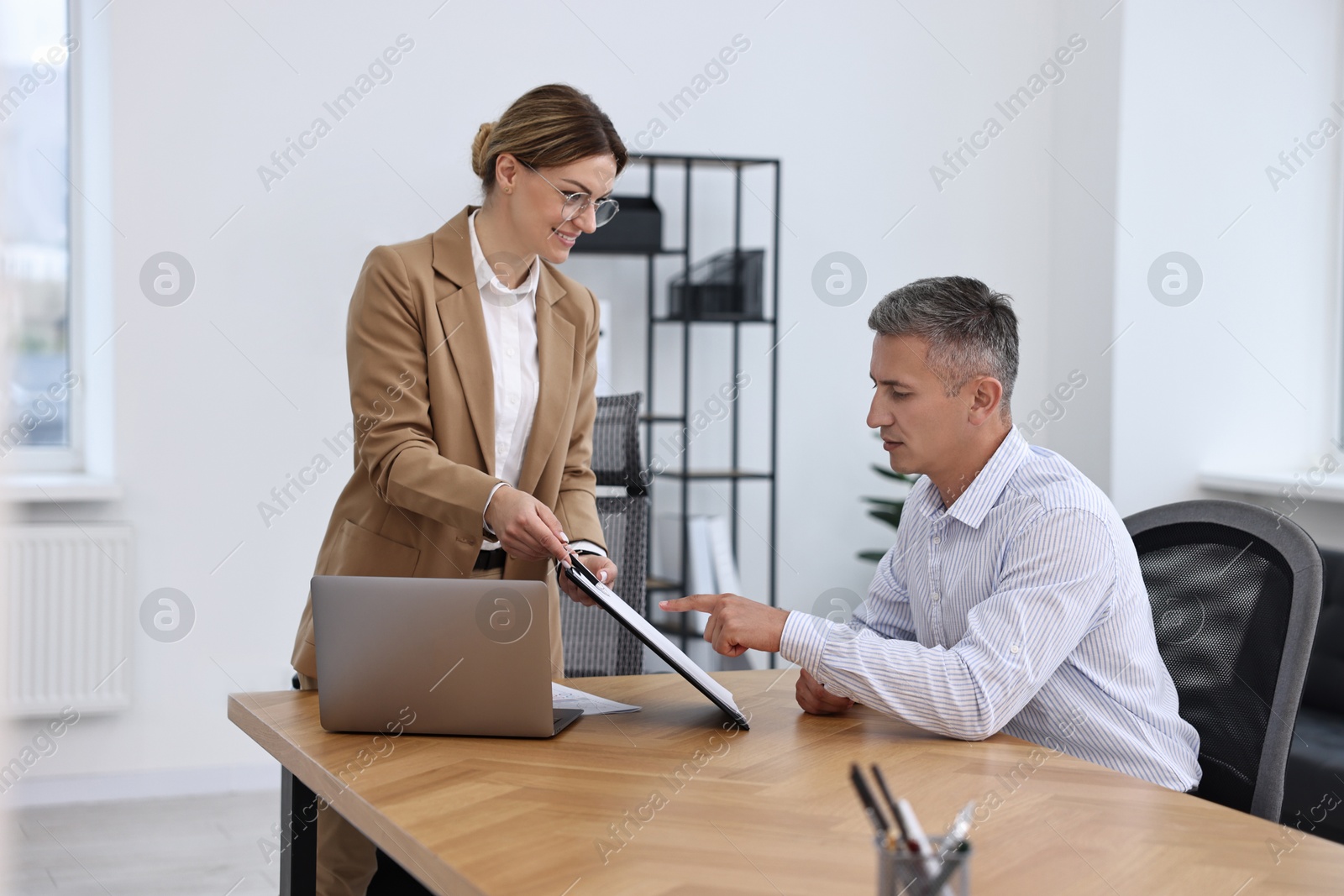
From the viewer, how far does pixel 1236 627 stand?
1.51m

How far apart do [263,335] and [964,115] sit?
8.38 ft

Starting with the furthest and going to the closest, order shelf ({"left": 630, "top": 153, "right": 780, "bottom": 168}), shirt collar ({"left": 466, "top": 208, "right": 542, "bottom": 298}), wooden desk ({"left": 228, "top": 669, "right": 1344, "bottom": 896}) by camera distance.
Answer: shelf ({"left": 630, "top": 153, "right": 780, "bottom": 168}) < shirt collar ({"left": 466, "top": 208, "right": 542, "bottom": 298}) < wooden desk ({"left": 228, "top": 669, "right": 1344, "bottom": 896})

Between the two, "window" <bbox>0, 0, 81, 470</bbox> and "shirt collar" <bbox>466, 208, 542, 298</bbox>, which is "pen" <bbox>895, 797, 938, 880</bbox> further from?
"window" <bbox>0, 0, 81, 470</bbox>

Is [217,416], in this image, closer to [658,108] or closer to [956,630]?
[658,108]

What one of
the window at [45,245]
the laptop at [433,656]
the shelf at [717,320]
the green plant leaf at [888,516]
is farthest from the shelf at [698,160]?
the laptop at [433,656]

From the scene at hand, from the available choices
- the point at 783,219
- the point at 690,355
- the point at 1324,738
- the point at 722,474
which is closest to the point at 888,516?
the point at 722,474

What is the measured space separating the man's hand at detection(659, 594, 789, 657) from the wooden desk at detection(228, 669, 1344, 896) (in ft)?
0.35

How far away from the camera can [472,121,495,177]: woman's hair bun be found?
1844 mm

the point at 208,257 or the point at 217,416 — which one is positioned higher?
the point at 208,257

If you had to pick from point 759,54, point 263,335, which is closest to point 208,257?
point 263,335

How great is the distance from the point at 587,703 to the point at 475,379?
0.50 m

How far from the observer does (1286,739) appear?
4.61ft

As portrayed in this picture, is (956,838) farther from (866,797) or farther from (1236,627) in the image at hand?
(1236,627)

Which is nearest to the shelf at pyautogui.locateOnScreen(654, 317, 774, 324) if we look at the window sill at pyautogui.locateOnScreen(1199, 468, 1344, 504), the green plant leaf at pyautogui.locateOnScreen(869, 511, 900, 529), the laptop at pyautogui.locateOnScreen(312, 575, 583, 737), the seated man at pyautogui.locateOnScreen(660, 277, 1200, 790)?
the green plant leaf at pyautogui.locateOnScreen(869, 511, 900, 529)
